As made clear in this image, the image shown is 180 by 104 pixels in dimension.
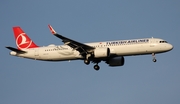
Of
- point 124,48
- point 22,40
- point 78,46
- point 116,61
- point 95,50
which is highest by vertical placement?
point 22,40

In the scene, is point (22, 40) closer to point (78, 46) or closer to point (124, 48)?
point (78, 46)

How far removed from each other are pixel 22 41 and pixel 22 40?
0.85ft

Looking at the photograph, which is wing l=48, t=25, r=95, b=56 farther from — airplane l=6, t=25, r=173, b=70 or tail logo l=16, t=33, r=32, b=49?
tail logo l=16, t=33, r=32, b=49

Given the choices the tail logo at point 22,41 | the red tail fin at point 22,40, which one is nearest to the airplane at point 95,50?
the red tail fin at point 22,40

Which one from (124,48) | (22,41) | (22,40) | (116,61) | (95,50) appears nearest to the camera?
(124,48)

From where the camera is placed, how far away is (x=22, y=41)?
66438mm

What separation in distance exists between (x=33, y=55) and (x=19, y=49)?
157 inches

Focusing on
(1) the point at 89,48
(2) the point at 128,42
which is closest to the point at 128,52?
(2) the point at 128,42

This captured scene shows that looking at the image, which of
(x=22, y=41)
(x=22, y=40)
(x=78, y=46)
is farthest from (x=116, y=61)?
(x=22, y=40)

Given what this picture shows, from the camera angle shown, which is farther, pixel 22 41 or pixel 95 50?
pixel 22 41

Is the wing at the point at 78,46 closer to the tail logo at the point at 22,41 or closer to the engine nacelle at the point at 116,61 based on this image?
the engine nacelle at the point at 116,61

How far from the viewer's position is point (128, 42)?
5725 centimetres

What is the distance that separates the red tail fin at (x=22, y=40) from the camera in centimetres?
6536

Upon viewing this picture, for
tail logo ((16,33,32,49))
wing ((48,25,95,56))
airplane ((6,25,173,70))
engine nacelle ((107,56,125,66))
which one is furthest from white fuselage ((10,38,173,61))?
tail logo ((16,33,32,49))
